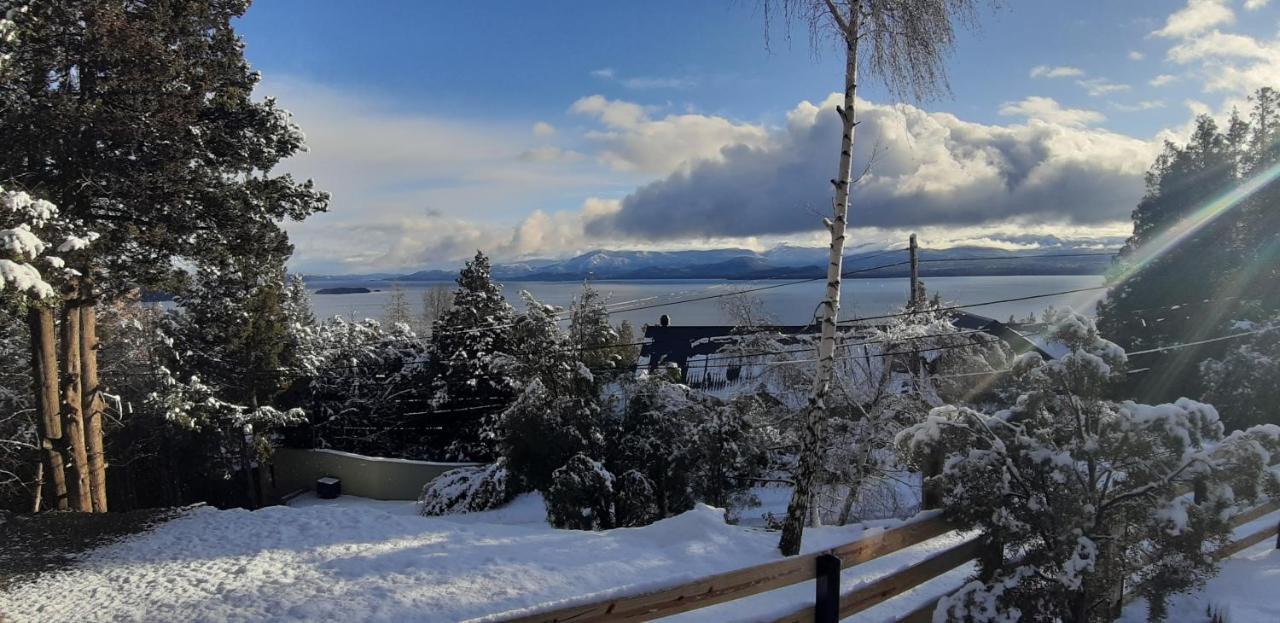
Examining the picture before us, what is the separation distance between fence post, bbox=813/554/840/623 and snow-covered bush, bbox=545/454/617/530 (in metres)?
8.19

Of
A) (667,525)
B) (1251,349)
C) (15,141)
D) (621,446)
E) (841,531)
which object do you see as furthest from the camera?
(1251,349)

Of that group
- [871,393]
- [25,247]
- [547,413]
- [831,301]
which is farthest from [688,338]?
[25,247]

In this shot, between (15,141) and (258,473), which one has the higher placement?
(15,141)

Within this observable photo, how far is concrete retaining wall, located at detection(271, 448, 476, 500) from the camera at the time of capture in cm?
2170

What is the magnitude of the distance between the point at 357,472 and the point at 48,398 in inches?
518

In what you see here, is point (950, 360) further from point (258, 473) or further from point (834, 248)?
point (258, 473)

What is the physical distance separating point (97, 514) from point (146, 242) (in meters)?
3.94

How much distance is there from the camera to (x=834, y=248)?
5.66 metres

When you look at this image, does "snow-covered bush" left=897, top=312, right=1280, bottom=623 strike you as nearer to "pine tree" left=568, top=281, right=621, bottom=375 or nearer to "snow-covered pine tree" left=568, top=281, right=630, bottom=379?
"snow-covered pine tree" left=568, top=281, right=630, bottom=379

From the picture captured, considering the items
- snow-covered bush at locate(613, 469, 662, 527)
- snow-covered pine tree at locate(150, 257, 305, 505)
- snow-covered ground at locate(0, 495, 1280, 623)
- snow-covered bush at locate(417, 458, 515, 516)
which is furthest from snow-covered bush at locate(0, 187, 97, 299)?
snow-covered pine tree at locate(150, 257, 305, 505)

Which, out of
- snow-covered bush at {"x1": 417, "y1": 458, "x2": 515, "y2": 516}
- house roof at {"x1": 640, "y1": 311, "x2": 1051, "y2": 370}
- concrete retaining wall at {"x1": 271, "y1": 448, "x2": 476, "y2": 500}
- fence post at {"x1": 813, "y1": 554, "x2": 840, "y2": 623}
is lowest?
concrete retaining wall at {"x1": 271, "y1": 448, "x2": 476, "y2": 500}

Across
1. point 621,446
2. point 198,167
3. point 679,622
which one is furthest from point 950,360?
point 198,167

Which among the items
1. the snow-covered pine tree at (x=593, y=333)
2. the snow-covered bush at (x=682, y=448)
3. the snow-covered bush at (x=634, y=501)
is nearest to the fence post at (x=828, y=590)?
the snow-covered bush at (x=634, y=501)

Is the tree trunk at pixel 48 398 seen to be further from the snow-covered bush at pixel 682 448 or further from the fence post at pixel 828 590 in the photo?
the fence post at pixel 828 590
